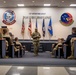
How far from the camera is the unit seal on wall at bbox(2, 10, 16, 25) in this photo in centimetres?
1401

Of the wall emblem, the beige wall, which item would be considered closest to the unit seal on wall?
the beige wall

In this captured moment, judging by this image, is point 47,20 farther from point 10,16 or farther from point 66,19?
point 10,16

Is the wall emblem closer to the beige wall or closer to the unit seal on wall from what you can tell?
the beige wall

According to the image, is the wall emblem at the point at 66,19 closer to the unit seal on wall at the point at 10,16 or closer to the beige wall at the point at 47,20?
the beige wall at the point at 47,20

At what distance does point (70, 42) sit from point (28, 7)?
6.33 metres

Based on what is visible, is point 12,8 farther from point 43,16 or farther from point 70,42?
point 70,42

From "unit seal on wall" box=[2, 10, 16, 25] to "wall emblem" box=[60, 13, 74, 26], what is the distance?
11.6 feet

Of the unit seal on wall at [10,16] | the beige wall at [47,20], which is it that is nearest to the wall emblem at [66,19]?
the beige wall at [47,20]

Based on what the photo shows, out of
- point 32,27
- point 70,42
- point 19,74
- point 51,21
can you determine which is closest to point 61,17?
point 51,21

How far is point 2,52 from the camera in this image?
829cm

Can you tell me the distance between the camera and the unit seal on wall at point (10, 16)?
14.0 meters

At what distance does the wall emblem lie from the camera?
13961 mm

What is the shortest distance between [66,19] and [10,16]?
414cm

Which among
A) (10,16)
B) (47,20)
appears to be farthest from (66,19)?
(10,16)
